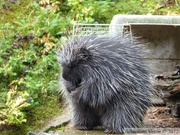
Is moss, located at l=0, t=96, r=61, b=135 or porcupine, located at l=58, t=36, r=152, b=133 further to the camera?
moss, located at l=0, t=96, r=61, b=135

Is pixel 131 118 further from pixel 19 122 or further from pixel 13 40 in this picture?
pixel 13 40

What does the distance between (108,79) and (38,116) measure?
71.3 inches

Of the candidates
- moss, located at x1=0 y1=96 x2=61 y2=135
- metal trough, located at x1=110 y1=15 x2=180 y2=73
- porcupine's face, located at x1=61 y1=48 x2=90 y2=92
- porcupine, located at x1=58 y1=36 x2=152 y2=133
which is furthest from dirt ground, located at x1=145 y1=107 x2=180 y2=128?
moss, located at x1=0 y1=96 x2=61 y2=135

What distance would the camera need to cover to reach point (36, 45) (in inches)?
254

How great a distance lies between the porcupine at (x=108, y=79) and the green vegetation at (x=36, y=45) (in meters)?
1.36

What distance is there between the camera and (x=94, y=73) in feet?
12.4

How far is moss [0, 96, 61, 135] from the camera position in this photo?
5.15m

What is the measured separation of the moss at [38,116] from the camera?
5.15 m

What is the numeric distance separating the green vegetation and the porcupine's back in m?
1.38

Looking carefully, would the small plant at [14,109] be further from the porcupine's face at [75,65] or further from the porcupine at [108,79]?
the porcupine's face at [75,65]

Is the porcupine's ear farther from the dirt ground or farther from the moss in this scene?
the moss

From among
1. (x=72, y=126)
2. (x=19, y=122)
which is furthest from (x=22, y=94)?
(x=72, y=126)

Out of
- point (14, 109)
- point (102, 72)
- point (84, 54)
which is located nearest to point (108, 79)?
point (102, 72)

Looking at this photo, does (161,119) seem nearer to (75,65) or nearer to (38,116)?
(75,65)
